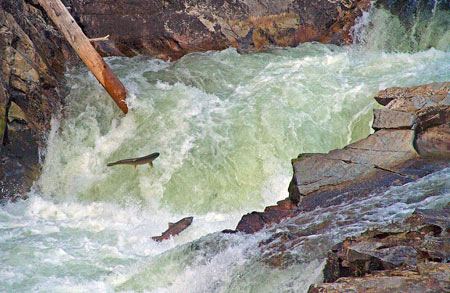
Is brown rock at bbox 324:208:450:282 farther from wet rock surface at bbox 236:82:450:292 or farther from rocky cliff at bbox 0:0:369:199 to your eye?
rocky cliff at bbox 0:0:369:199

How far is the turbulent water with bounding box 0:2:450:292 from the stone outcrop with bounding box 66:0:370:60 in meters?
0.33

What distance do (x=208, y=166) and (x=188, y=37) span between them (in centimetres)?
355

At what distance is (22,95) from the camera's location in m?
7.21

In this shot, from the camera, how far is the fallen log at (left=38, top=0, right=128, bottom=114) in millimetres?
6883

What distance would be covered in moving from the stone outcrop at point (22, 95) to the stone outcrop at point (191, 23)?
1616 millimetres

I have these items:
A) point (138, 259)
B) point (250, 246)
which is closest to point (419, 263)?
point (250, 246)

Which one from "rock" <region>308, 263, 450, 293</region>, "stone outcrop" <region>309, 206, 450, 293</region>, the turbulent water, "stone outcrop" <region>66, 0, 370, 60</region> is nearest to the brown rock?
"stone outcrop" <region>309, 206, 450, 293</region>

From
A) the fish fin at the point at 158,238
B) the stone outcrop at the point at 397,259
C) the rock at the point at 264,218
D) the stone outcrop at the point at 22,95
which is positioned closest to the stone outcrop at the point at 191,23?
the stone outcrop at the point at 22,95

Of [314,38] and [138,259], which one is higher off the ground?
[314,38]

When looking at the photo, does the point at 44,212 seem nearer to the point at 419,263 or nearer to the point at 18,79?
the point at 18,79

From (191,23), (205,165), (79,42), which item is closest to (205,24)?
(191,23)

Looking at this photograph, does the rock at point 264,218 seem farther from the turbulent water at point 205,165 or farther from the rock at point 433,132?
the rock at point 433,132

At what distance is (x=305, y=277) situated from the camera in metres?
3.80

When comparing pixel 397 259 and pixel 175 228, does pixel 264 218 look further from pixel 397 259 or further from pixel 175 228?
pixel 397 259
